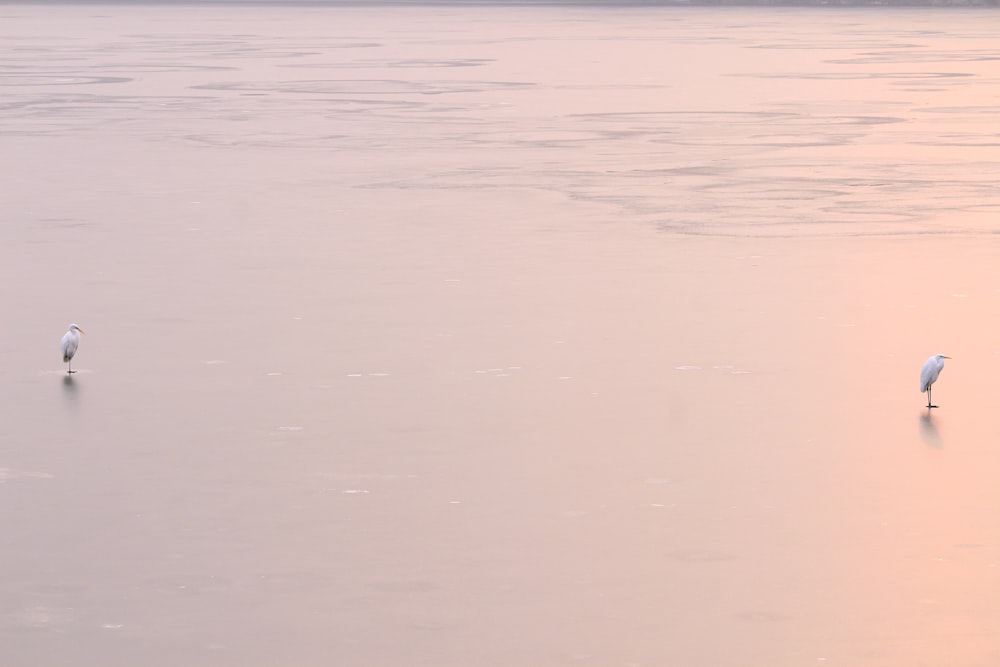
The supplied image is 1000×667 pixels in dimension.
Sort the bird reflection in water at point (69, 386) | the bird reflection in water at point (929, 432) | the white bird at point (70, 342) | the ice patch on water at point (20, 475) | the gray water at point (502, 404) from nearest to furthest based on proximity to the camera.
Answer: the gray water at point (502, 404) → the ice patch on water at point (20, 475) → the bird reflection in water at point (929, 432) → the bird reflection in water at point (69, 386) → the white bird at point (70, 342)

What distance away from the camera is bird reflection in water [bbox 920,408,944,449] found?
7512mm

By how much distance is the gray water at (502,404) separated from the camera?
5547 millimetres

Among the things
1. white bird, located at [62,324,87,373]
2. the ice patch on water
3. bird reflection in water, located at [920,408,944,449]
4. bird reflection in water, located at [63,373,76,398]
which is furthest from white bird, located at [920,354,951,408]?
white bird, located at [62,324,87,373]

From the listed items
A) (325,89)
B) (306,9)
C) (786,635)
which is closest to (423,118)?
(325,89)

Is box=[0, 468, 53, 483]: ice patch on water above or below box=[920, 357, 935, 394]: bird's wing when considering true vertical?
below

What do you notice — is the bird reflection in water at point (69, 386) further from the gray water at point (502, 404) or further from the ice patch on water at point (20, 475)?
the ice patch on water at point (20, 475)

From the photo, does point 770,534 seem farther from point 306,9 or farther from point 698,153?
point 306,9

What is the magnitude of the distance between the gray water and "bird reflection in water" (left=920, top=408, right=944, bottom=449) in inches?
1.5

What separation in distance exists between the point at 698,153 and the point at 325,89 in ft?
39.7

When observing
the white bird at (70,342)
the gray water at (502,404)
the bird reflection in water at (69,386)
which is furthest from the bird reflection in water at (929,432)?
the white bird at (70,342)

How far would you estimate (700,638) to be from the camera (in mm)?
5328

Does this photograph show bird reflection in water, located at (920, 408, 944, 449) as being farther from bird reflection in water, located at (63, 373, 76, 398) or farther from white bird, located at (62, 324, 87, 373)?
white bird, located at (62, 324, 87, 373)

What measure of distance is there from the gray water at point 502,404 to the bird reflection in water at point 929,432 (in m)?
0.04

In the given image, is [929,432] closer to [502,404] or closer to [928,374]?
[928,374]
